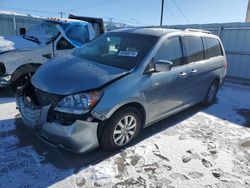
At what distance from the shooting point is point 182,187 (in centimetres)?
280

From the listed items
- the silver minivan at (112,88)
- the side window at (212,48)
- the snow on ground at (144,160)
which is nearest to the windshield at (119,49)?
the silver minivan at (112,88)

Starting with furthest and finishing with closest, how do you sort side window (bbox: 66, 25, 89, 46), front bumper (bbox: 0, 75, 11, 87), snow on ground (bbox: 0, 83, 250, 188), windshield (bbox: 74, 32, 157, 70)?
1. side window (bbox: 66, 25, 89, 46)
2. front bumper (bbox: 0, 75, 11, 87)
3. windshield (bbox: 74, 32, 157, 70)
4. snow on ground (bbox: 0, 83, 250, 188)

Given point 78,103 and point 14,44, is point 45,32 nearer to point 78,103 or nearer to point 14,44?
point 14,44

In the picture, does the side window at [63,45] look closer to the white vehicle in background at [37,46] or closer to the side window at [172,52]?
the white vehicle in background at [37,46]

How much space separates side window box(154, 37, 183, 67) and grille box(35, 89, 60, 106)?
5.41ft

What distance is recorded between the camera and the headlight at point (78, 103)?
2891 mm

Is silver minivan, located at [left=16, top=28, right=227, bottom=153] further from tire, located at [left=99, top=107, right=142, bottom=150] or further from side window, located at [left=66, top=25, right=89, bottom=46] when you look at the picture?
side window, located at [left=66, top=25, right=89, bottom=46]

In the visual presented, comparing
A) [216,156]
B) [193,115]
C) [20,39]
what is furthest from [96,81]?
[20,39]

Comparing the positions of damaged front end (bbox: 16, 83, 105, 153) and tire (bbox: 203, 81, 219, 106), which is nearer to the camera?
damaged front end (bbox: 16, 83, 105, 153)

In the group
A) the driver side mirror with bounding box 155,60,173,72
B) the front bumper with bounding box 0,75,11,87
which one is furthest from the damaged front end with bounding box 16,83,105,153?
the front bumper with bounding box 0,75,11,87

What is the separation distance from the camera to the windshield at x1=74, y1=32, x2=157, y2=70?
11.9 feet

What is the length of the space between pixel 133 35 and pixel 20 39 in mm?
3470

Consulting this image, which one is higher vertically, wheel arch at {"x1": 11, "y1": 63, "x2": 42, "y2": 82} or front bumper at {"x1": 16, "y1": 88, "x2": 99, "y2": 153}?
wheel arch at {"x1": 11, "y1": 63, "x2": 42, "y2": 82}

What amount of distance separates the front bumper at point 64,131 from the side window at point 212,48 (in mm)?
3341
